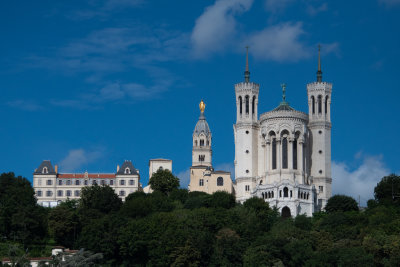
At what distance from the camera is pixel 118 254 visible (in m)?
79.3

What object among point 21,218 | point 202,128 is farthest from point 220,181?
point 21,218

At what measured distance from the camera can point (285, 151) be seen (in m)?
103

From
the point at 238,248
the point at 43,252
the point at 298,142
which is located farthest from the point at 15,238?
the point at 298,142

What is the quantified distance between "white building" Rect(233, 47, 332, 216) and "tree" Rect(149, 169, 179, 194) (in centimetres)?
833

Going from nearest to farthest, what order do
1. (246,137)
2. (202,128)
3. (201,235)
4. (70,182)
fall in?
(201,235)
(246,137)
(70,182)
(202,128)

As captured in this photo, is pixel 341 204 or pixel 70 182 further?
pixel 70 182

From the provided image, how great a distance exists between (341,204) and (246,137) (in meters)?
16.0

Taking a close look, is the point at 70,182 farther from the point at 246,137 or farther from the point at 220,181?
the point at 246,137

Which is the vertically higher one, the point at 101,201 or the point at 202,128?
the point at 202,128

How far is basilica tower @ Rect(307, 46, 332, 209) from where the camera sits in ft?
345

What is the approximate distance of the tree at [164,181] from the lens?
4232 inches

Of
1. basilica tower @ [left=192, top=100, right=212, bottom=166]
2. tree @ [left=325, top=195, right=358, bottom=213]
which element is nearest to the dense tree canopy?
tree @ [left=325, top=195, right=358, bottom=213]

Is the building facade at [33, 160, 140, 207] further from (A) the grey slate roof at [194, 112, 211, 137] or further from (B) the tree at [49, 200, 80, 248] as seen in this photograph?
(B) the tree at [49, 200, 80, 248]

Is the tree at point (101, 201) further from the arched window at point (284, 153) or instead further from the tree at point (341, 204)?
the tree at point (341, 204)
